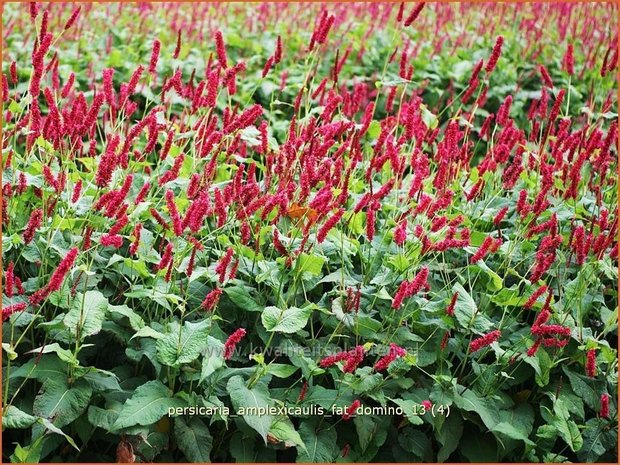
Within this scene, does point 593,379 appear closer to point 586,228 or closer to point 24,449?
point 586,228

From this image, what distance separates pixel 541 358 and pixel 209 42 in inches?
188

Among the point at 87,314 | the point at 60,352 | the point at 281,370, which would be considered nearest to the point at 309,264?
the point at 281,370

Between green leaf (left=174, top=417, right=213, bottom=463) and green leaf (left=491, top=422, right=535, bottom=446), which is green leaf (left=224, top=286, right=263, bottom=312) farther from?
green leaf (left=491, top=422, right=535, bottom=446)

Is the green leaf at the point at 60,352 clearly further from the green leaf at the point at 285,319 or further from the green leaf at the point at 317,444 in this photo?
the green leaf at the point at 317,444

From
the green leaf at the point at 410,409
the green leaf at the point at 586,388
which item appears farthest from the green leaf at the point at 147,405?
the green leaf at the point at 586,388

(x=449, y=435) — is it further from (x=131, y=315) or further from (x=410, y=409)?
(x=131, y=315)

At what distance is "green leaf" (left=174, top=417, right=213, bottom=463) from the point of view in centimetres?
241

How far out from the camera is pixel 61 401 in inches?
92.1

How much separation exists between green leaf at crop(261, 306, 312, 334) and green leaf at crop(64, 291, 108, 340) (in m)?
0.49

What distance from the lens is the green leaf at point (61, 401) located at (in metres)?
2.31

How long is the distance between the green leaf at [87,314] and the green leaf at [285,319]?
19.1 inches

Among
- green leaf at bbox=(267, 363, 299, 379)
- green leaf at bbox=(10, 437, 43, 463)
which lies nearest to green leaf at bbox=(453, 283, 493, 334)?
green leaf at bbox=(267, 363, 299, 379)

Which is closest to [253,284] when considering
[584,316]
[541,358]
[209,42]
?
[541,358]

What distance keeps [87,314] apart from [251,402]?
1.80ft
